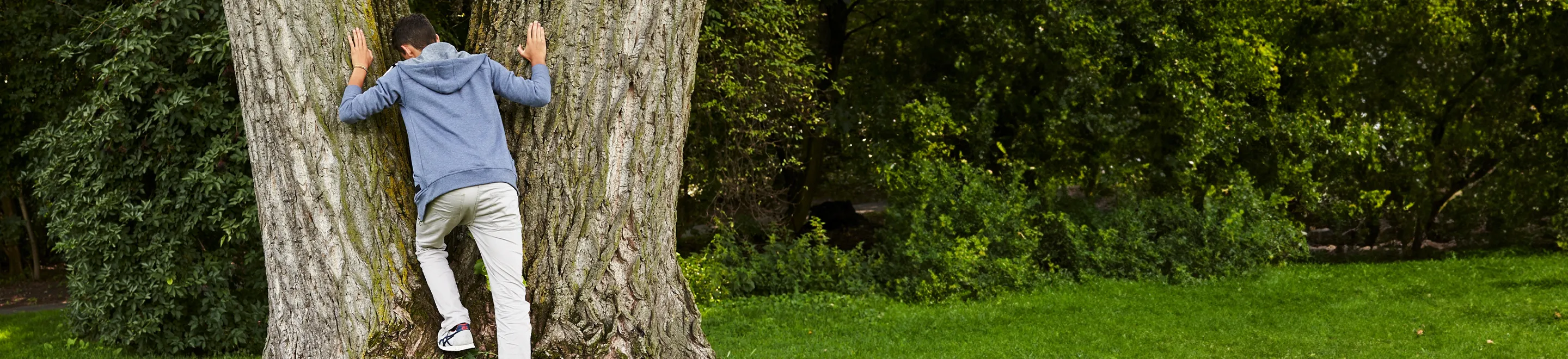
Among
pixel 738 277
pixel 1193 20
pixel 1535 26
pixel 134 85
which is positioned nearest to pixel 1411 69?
pixel 1535 26


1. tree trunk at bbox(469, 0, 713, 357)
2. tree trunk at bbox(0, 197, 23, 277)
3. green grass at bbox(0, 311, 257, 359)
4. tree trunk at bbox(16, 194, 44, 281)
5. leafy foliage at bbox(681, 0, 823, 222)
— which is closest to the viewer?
tree trunk at bbox(469, 0, 713, 357)

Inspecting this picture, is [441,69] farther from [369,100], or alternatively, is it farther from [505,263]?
[505,263]

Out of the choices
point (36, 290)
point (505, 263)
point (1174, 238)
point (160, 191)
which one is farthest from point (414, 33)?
point (36, 290)

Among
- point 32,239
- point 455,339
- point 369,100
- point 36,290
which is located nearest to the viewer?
point 369,100

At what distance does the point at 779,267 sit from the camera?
31.5 feet

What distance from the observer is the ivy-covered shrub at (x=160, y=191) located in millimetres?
6539

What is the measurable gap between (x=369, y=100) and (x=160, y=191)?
162 inches

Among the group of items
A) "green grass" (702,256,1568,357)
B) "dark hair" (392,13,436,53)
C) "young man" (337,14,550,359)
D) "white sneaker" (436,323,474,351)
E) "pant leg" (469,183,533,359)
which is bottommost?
"green grass" (702,256,1568,357)

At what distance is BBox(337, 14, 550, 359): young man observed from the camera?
3682mm

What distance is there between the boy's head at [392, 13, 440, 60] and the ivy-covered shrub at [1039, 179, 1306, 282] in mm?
7542

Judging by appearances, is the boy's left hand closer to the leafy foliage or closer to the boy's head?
the boy's head

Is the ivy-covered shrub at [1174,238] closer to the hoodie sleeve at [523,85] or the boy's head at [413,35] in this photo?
Answer: the hoodie sleeve at [523,85]

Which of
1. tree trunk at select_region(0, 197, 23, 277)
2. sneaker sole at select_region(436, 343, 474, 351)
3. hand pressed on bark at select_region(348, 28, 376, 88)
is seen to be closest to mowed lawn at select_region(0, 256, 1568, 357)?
sneaker sole at select_region(436, 343, 474, 351)

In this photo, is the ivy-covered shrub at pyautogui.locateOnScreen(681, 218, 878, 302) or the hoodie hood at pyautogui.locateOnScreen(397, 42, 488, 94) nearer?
the hoodie hood at pyautogui.locateOnScreen(397, 42, 488, 94)
